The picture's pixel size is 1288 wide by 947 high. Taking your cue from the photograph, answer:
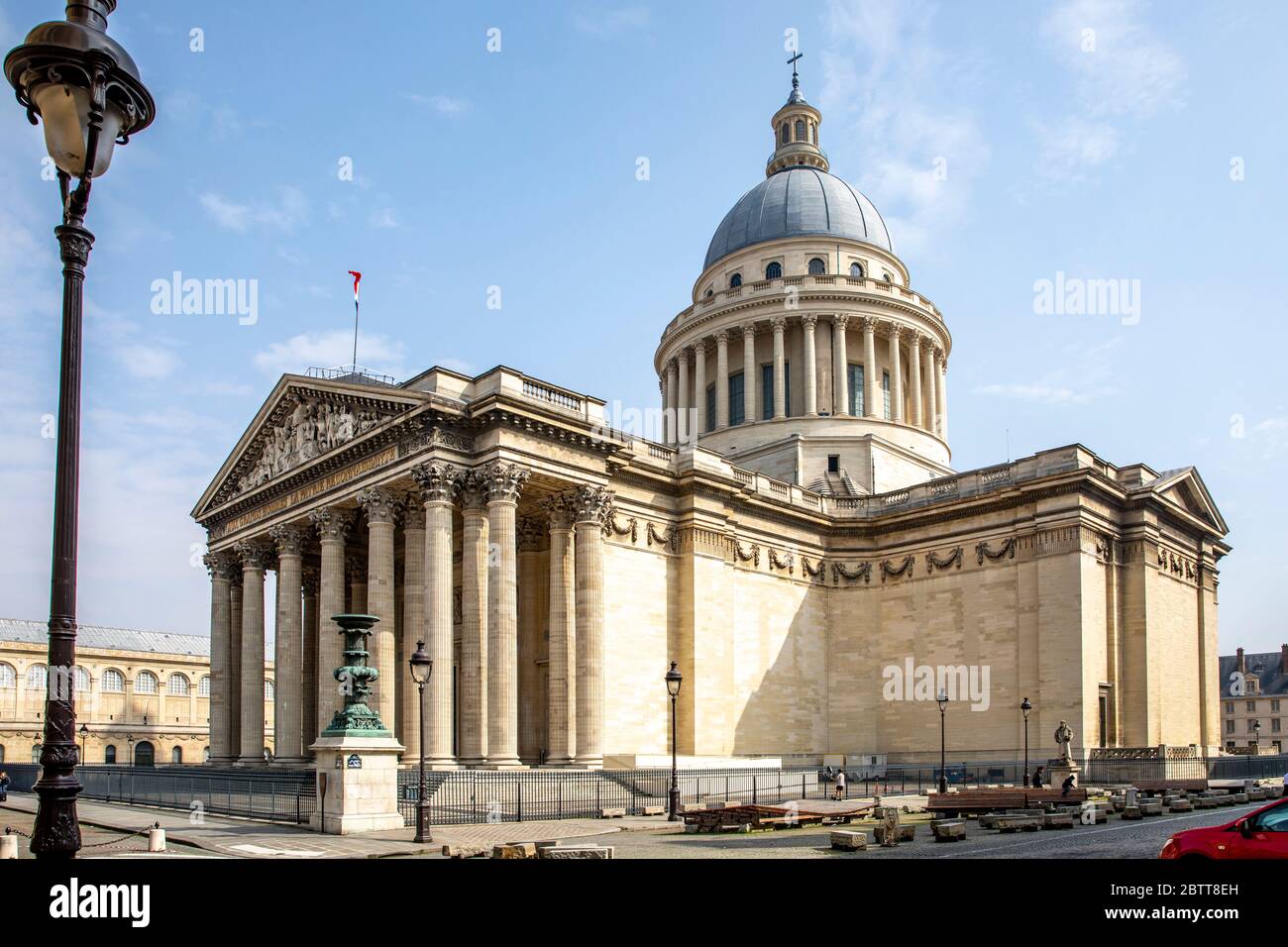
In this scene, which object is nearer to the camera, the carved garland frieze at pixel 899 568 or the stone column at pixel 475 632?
the stone column at pixel 475 632

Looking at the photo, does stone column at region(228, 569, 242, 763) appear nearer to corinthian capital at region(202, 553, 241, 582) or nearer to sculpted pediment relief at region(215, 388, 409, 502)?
corinthian capital at region(202, 553, 241, 582)

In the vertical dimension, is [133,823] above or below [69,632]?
below

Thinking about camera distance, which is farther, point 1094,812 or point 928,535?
A: point 928,535

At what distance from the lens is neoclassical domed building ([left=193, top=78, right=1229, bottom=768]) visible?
125ft

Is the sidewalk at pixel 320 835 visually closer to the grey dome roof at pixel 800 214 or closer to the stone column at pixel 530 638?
the stone column at pixel 530 638

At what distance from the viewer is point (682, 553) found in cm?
4600

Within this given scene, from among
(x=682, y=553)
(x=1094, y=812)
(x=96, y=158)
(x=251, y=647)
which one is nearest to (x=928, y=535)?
(x=682, y=553)

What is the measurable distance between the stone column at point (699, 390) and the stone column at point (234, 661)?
27.0 m

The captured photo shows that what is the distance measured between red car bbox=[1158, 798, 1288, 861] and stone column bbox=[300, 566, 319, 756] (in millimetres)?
43825

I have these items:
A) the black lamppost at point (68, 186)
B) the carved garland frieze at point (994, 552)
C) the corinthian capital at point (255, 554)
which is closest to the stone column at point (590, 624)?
the corinthian capital at point (255, 554)

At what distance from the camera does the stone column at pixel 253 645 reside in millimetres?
48219

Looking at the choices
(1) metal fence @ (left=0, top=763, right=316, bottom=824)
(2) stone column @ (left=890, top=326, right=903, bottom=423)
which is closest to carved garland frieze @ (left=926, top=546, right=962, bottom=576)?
(2) stone column @ (left=890, top=326, right=903, bottom=423)

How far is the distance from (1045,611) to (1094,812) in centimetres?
1881
